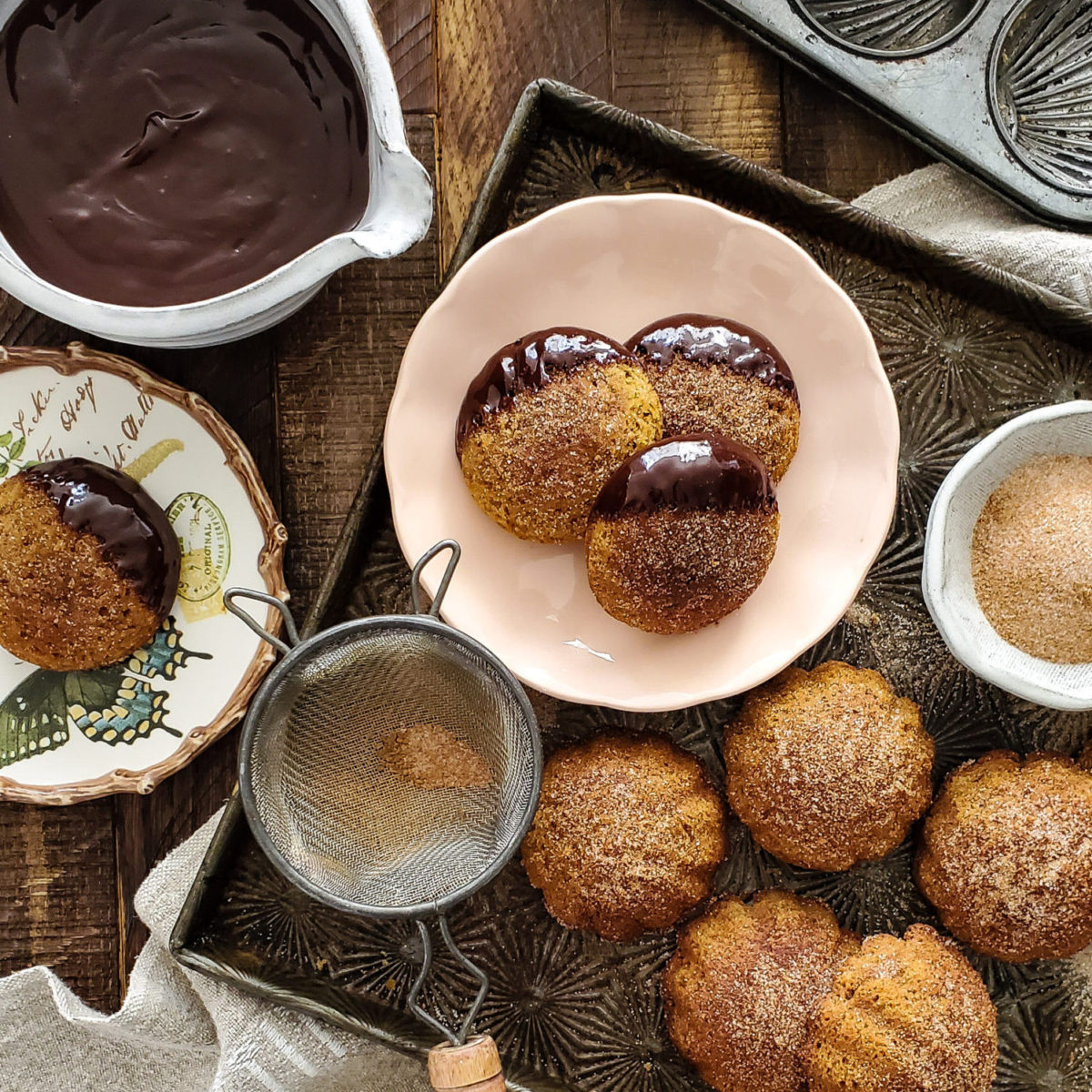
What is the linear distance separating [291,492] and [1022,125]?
3.56 ft

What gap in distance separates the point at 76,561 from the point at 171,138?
51 centimetres

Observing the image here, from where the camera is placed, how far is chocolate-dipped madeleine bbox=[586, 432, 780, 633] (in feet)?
4.12

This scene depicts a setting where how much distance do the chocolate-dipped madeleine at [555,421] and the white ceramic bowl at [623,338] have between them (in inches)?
2.9

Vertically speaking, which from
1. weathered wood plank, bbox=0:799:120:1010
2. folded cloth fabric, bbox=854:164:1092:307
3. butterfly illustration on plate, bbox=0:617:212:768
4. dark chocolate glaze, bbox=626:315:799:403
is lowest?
weathered wood plank, bbox=0:799:120:1010

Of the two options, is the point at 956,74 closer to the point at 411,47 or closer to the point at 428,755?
the point at 411,47

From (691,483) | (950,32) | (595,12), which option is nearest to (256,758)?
(691,483)

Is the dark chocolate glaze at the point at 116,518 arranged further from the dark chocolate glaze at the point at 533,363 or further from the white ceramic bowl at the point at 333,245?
the dark chocolate glaze at the point at 533,363

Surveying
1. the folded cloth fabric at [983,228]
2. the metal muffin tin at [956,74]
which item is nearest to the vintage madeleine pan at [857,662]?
the folded cloth fabric at [983,228]

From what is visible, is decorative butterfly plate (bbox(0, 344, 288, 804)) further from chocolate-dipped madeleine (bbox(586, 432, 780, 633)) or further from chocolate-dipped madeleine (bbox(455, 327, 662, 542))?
chocolate-dipped madeleine (bbox(586, 432, 780, 633))

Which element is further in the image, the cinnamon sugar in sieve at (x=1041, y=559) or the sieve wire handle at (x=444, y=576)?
the cinnamon sugar in sieve at (x=1041, y=559)

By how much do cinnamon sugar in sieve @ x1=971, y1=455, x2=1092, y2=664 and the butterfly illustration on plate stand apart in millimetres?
1011

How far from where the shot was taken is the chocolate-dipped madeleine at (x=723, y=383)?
52.6 inches

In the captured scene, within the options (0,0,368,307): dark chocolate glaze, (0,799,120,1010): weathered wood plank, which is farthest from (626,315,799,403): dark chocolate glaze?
(0,799,120,1010): weathered wood plank

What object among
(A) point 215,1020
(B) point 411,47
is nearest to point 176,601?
(A) point 215,1020
